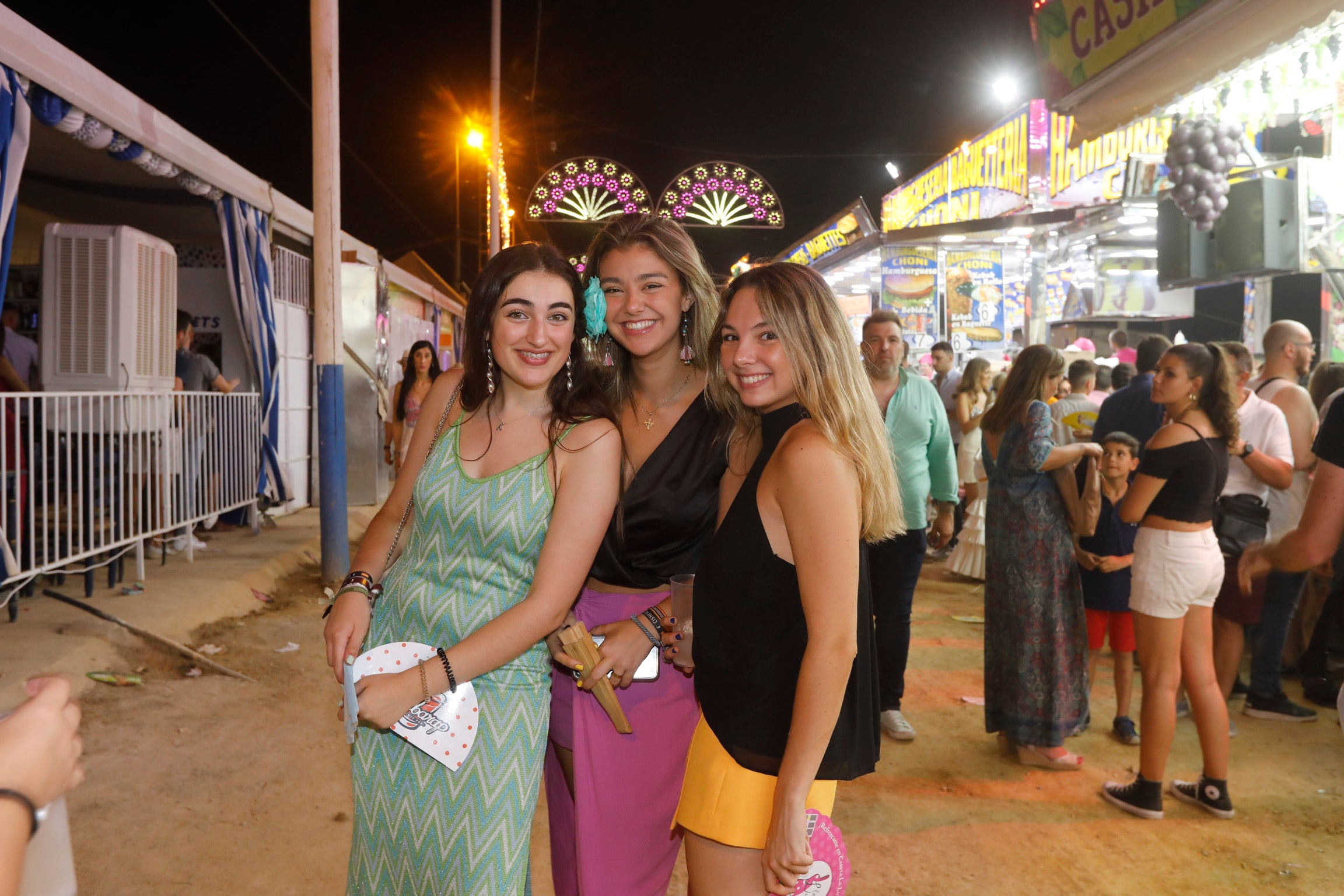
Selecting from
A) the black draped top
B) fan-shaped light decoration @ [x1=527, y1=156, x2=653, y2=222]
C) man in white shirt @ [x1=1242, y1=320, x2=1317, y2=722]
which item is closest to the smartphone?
the black draped top

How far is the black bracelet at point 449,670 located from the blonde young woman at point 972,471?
262 inches

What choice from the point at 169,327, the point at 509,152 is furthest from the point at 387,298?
the point at 509,152

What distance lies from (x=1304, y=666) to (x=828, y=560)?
5.15 meters

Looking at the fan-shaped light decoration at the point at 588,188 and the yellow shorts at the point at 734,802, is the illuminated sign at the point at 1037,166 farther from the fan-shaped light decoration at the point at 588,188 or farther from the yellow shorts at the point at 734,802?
the yellow shorts at the point at 734,802

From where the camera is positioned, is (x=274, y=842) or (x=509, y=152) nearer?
(x=274, y=842)

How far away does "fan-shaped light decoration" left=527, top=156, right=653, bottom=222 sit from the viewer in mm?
15766

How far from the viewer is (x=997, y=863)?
3262 millimetres

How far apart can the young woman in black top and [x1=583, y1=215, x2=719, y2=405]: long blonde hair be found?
7.36 ft

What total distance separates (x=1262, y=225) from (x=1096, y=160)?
16.0 feet

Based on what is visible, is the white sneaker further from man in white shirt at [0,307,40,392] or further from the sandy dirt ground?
man in white shirt at [0,307,40,392]

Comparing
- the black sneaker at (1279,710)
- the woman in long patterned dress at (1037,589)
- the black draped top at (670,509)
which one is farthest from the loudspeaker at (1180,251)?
the black draped top at (670,509)

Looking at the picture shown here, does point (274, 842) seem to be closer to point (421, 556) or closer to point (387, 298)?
point (421, 556)

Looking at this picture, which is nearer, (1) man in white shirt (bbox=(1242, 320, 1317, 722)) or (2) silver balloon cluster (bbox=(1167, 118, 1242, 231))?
(1) man in white shirt (bbox=(1242, 320, 1317, 722))

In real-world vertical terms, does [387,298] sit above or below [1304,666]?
above
